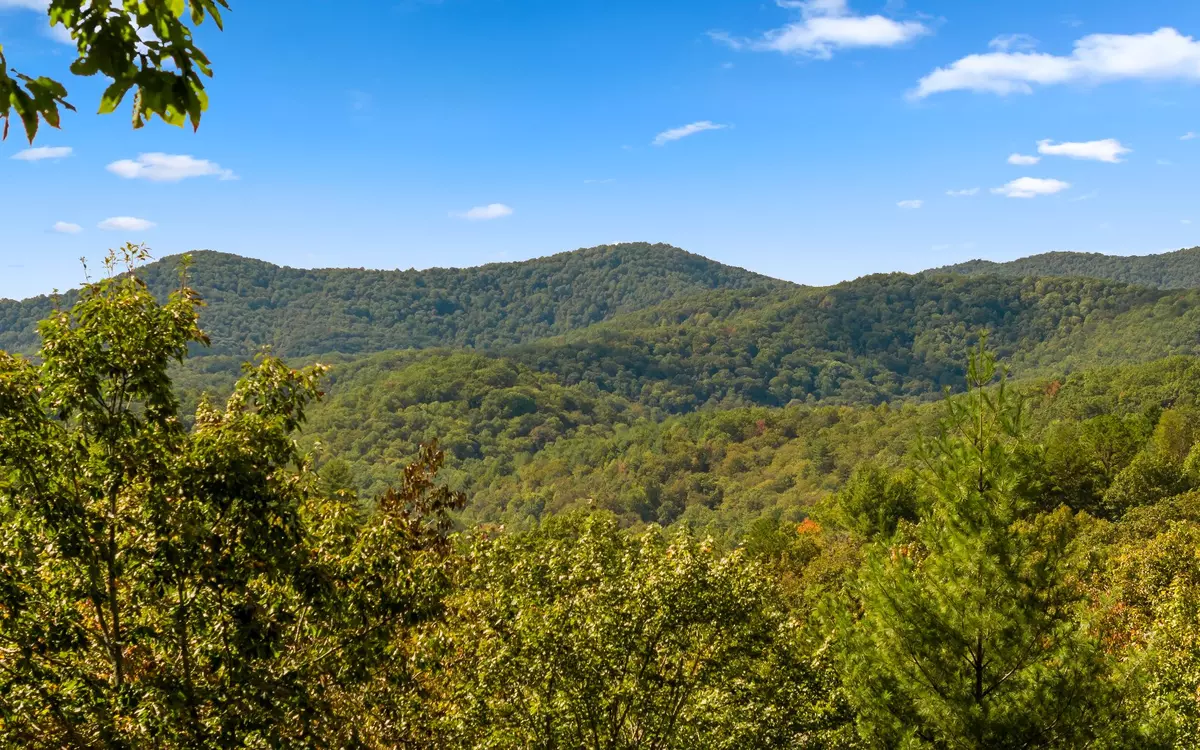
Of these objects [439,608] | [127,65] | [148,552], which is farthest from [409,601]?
[127,65]

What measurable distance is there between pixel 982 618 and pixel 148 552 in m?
8.47

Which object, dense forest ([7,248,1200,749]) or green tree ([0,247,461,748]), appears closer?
green tree ([0,247,461,748])

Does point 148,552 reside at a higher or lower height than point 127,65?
lower

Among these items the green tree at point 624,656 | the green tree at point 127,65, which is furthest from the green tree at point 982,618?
the green tree at point 127,65

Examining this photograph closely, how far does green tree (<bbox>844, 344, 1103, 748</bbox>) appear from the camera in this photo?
9.59 m

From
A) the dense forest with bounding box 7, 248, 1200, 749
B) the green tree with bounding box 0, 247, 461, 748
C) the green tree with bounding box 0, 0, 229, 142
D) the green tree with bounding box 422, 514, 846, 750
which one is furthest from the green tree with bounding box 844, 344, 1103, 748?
the green tree with bounding box 0, 0, 229, 142

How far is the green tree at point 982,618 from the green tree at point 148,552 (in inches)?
246

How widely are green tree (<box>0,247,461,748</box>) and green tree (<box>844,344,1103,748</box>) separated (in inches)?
246

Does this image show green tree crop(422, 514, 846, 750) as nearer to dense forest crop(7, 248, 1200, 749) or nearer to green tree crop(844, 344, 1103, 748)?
dense forest crop(7, 248, 1200, 749)

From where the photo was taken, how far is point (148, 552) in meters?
6.55

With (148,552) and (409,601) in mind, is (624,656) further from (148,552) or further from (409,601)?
(148,552)

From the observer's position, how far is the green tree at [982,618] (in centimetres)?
959

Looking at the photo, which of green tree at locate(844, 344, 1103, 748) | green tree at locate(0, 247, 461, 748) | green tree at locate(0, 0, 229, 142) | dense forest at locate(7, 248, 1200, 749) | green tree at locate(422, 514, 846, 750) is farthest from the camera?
green tree at locate(844, 344, 1103, 748)

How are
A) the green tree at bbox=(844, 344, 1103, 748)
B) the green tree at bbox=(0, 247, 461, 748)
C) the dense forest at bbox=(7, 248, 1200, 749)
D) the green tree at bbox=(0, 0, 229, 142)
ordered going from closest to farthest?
1. the green tree at bbox=(0, 0, 229, 142)
2. the green tree at bbox=(0, 247, 461, 748)
3. the dense forest at bbox=(7, 248, 1200, 749)
4. the green tree at bbox=(844, 344, 1103, 748)
